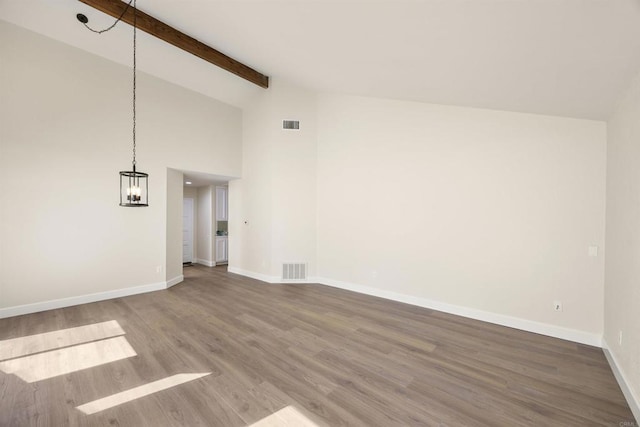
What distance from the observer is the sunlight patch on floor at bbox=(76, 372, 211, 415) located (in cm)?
195

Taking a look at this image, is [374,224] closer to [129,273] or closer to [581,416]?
[581,416]

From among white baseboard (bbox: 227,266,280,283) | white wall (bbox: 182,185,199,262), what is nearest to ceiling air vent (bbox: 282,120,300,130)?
white baseboard (bbox: 227,266,280,283)

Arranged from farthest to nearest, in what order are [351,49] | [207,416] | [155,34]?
[155,34] < [351,49] < [207,416]

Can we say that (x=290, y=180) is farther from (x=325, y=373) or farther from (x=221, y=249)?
(x=325, y=373)

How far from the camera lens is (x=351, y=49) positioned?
3.05 metres

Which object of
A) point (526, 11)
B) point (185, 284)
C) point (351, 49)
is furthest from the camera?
point (185, 284)

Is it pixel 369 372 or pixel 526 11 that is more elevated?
pixel 526 11

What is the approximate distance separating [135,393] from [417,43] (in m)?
3.85

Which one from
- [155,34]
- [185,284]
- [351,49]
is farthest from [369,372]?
[155,34]

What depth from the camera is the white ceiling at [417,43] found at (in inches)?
69.3

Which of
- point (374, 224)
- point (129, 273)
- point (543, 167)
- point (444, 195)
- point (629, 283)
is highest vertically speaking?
point (543, 167)

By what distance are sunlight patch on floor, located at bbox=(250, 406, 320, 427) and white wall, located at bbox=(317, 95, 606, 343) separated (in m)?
2.94

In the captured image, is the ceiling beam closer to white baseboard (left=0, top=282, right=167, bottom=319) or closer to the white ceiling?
the white ceiling

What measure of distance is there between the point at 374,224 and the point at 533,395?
3046 mm
